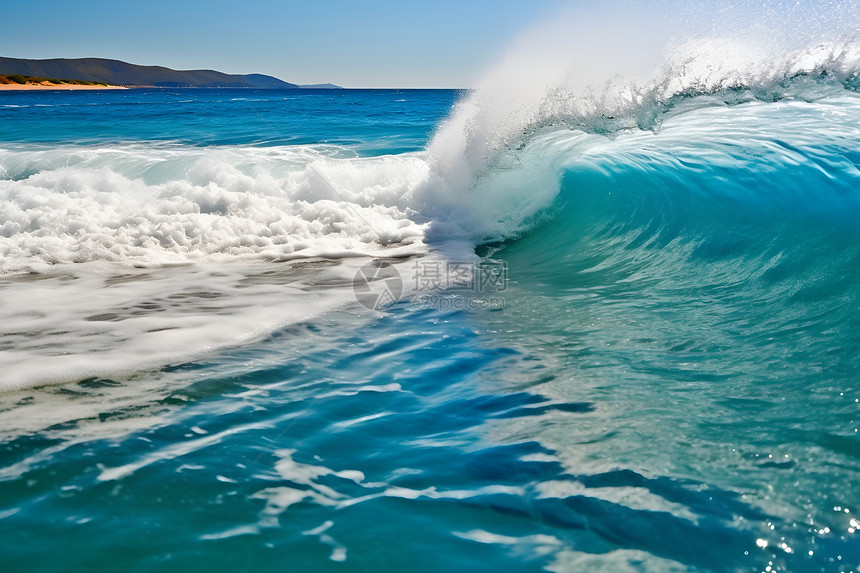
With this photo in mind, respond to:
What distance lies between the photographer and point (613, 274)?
19.9 feet

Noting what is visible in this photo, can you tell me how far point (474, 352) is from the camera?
4172mm

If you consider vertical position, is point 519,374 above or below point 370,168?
below

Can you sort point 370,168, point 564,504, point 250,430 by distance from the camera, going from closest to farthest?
point 564,504, point 250,430, point 370,168

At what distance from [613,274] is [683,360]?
232 cm

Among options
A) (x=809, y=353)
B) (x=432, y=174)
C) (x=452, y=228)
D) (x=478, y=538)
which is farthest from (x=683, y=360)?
(x=432, y=174)

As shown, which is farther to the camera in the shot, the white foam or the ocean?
the white foam

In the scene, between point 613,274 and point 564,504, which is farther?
point 613,274

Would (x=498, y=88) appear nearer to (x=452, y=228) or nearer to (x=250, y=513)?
(x=452, y=228)

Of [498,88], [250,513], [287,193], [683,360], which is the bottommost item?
[250,513]

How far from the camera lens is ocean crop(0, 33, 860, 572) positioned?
91.4 inches

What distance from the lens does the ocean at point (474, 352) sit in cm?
232

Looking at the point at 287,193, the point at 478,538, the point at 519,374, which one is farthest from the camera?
the point at 287,193

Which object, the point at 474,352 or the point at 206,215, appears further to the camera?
the point at 206,215

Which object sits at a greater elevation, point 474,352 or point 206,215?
point 206,215
